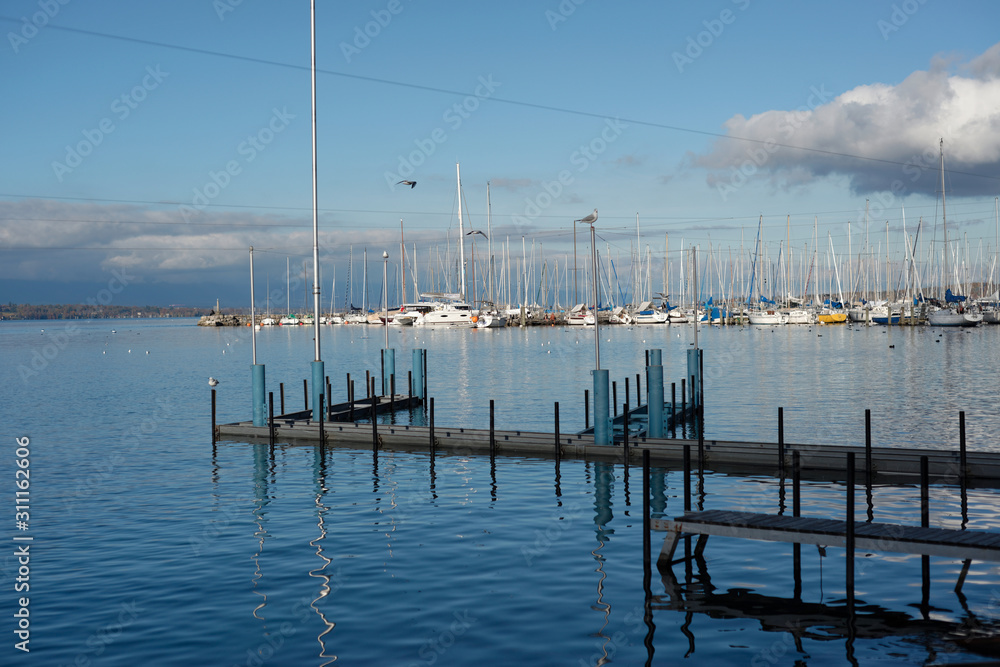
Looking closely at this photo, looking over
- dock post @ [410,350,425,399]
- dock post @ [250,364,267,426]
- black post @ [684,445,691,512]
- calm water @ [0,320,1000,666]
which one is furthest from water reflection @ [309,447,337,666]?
dock post @ [410,350,425,399]

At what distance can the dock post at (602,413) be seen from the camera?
83.3 feet

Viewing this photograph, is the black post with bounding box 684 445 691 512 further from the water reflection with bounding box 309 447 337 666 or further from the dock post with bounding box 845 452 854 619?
the water reflection with bounding box 309 447 337 666

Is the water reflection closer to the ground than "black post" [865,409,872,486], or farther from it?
closer to the ground

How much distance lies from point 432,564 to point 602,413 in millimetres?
10929

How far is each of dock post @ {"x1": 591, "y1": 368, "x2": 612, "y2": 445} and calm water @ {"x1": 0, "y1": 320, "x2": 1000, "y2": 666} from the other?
3.54ft

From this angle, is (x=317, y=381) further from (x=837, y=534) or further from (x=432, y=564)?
(x=837, y=534)

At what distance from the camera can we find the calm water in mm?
12125

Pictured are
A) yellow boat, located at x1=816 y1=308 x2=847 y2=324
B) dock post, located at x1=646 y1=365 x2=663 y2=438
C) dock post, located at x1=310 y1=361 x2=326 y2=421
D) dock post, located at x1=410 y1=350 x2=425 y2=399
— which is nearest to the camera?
dock post, located at x1=646 y1=365 x2=663 y2=438

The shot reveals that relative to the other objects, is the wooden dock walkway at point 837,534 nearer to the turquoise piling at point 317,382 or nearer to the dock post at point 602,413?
the dock post at point 602,413

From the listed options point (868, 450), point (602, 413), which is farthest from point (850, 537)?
point (602, 413)

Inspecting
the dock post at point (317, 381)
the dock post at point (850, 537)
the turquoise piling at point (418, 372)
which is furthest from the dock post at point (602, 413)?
the turquoise piling at point (418, 372)

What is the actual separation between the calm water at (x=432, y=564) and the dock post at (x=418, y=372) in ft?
21.2

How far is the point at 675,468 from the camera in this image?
990 inches

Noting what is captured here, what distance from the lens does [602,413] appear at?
25.9 meters
